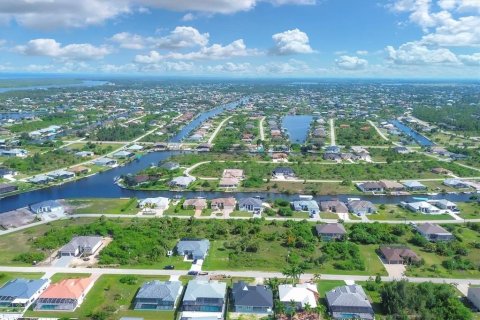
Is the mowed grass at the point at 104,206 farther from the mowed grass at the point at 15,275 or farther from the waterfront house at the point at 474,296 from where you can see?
the waterfront house at the point at 474,296

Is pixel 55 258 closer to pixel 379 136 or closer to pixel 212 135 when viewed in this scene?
pixel 212 135

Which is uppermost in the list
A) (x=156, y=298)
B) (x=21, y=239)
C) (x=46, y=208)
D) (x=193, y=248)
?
(x=46, y=208)

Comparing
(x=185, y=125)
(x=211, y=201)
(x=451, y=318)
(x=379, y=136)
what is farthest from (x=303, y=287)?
(x=185, y=125)

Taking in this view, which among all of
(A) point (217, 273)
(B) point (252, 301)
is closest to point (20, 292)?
(A) point (217, 273)

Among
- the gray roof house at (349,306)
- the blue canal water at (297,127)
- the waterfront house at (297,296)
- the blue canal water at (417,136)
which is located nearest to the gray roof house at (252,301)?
the waterfront house at (297,296)

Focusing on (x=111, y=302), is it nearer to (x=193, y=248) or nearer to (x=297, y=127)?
(x=193, y=248)

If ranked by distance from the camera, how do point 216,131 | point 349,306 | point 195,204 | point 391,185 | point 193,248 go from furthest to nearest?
point 216,131, point 391,185, point 195,204, point 193,248, point 349,306
